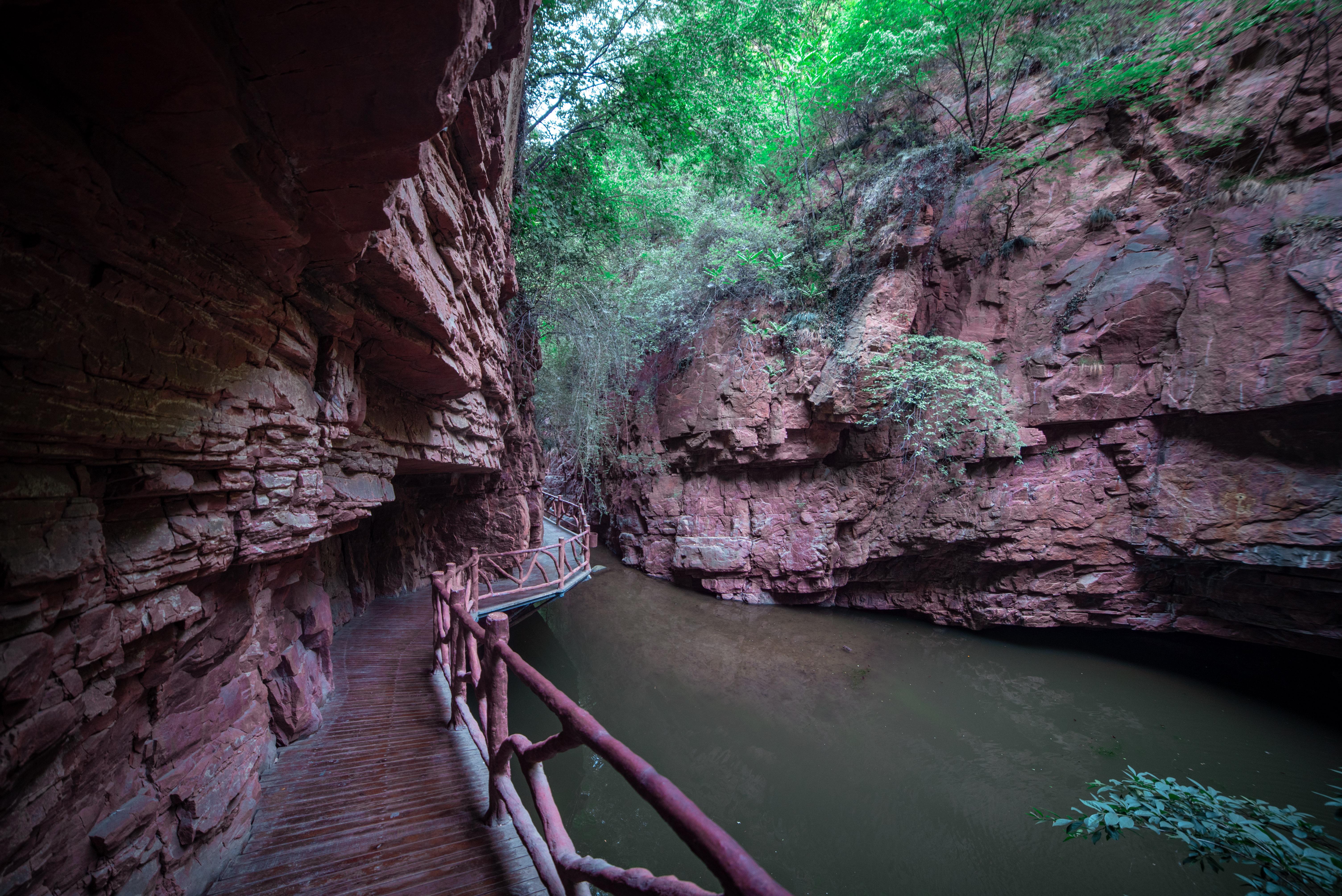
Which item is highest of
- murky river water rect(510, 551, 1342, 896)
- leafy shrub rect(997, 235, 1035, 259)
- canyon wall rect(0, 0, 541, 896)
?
leafy shrub rect(997, 235, 1035, 259)

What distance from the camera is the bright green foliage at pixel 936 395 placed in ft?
25.6

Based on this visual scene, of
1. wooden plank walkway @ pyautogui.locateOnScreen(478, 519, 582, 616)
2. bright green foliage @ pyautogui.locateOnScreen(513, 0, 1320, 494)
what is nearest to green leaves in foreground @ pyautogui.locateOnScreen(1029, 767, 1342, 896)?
wooden plank walkway @ pyautogui.locateOnScreen(478, 519, 582, 616)

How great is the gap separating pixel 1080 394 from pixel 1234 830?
7.51m

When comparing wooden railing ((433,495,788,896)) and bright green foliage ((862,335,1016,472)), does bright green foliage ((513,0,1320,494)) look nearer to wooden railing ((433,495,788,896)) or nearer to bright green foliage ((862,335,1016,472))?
bright green foliage ((862,335,1016,472))

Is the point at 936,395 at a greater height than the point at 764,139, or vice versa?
the point at 764,139

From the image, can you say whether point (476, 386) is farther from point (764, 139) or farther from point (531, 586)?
point (764, 139)

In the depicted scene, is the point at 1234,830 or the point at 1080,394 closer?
the point at 1234,830

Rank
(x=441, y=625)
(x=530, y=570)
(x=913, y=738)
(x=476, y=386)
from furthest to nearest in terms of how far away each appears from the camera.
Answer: (x=530, y=570)
(x=913, y=738)
(x=476, y=386)
(x=441, y=625)

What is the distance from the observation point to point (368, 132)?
1318 mm

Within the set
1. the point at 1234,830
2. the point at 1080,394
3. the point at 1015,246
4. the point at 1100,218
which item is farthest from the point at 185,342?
the point at 1100,218

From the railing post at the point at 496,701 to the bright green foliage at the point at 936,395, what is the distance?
7750 millimetres

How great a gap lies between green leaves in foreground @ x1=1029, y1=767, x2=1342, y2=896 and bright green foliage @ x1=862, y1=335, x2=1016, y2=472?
21.4 ft

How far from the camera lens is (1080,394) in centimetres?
743

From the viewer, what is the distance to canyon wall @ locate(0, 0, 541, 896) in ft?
3.61
